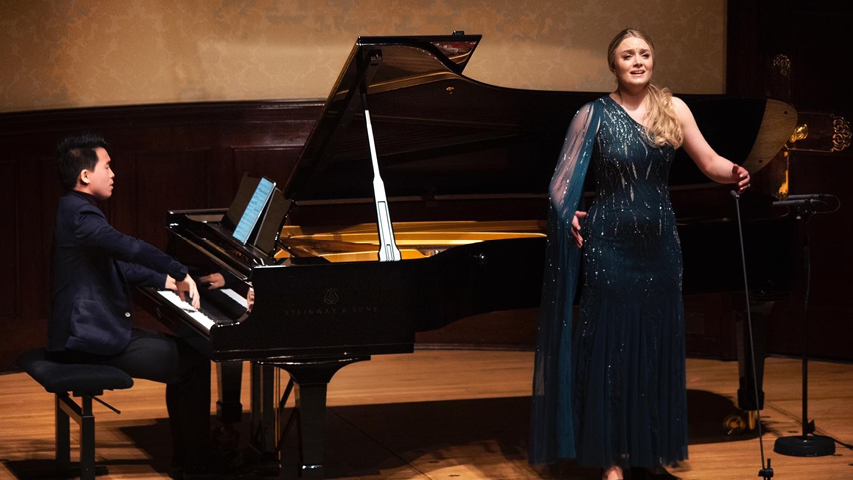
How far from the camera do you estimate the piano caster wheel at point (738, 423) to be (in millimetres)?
4871

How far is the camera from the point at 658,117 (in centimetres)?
380

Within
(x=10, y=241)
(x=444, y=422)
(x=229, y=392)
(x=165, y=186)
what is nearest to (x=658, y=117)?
(x=444, y=422)

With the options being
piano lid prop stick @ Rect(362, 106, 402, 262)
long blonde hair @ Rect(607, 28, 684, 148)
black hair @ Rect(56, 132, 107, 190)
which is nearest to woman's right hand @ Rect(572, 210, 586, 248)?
long blonde hair @ Rect(607, 28, 684, 148)

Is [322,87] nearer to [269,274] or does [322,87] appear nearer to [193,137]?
[193,137]

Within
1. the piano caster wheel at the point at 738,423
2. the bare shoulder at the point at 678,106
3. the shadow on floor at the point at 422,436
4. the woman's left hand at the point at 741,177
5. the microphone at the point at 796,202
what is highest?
the bare shoulder at the point at 678,106

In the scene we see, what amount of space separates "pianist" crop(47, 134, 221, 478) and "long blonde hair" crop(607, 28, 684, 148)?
1596mm

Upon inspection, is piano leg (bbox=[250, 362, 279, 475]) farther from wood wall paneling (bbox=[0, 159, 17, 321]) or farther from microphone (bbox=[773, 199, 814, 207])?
wood wall paneling (bbox=[0, 159, 17, 321])

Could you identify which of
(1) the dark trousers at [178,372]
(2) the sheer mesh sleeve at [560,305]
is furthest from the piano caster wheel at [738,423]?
(1) the dark trousers at [178,372]

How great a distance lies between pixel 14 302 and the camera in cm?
614

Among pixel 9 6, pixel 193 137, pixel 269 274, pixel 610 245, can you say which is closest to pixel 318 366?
pixel 269 274

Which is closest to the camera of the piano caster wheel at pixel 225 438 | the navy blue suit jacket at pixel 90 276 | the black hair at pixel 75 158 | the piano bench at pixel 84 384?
the piano bench at pixel 84 384

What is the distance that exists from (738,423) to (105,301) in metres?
2.51

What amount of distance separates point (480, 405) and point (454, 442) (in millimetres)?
634

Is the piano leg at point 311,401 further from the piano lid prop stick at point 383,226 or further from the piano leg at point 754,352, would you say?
the piano leg at point 754,352
